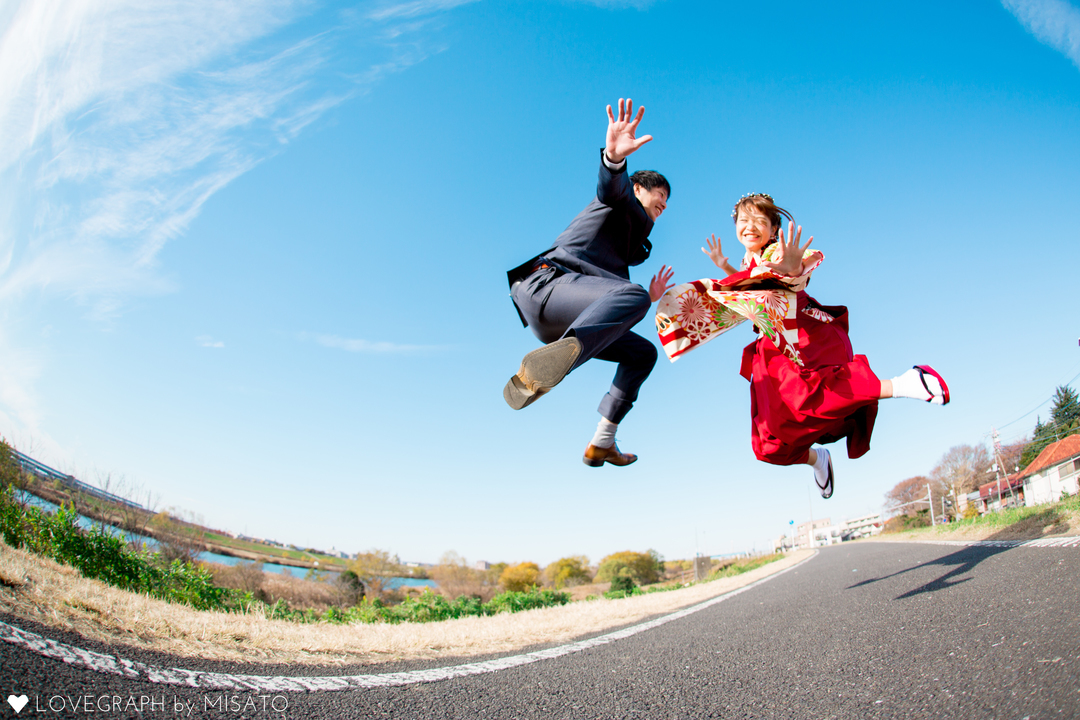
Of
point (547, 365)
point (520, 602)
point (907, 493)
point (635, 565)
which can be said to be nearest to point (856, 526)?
point (907, 493)

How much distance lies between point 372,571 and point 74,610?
98.5 ft

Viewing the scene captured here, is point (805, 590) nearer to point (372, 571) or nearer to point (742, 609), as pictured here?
point (742, 609)

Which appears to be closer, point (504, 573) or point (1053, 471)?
point (1053, 471)

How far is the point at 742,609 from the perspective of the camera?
395cm

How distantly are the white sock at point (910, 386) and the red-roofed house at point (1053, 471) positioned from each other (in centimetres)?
2544

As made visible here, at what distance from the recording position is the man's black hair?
3.03 m

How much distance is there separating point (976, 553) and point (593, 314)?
215 inches

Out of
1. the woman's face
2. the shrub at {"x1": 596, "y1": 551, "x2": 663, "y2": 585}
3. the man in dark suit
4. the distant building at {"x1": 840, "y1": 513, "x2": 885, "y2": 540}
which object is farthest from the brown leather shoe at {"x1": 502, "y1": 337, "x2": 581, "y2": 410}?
the distant building at {"x1": 840, "y1": 513, "x2": 885, "y2": 540}

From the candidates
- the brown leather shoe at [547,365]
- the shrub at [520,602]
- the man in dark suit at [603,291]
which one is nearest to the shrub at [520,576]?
the shrub at [520,602]

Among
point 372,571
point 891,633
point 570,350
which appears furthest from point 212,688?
point 372,571

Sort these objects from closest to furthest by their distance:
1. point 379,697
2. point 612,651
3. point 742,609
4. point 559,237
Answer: point 379,697, point 612,651, point 559,237, point 742,609

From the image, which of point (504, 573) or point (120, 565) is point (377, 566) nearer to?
point (504, 573)

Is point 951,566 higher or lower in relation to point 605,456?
lower

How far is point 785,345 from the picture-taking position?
3.05 metres
